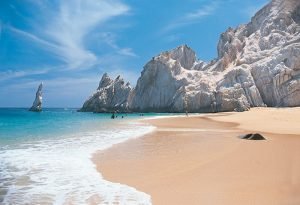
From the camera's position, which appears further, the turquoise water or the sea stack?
the sea stack

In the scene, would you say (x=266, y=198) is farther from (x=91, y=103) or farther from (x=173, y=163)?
(x=91, y=103)

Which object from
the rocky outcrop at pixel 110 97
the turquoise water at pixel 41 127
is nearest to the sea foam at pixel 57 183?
the turquoise water at pixel 41 127

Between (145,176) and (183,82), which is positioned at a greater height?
(183,82)

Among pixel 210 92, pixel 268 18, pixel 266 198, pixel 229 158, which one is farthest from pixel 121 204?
pixel 268 18

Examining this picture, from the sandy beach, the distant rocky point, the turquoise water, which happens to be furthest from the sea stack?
the sandy beach

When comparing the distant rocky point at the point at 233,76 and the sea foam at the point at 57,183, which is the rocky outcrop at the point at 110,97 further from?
the sea foam at the point at 57,183

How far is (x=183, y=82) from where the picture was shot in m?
86.5

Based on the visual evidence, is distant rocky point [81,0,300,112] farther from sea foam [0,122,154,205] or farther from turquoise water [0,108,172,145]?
sea foam [0,122,154,205]

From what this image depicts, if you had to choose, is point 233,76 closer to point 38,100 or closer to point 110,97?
point 110,97

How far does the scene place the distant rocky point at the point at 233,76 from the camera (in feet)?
238

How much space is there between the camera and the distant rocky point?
72438mm

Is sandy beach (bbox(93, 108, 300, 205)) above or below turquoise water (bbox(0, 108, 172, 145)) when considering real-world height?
below

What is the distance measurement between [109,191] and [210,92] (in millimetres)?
73739

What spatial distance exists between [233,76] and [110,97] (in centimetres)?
5020
